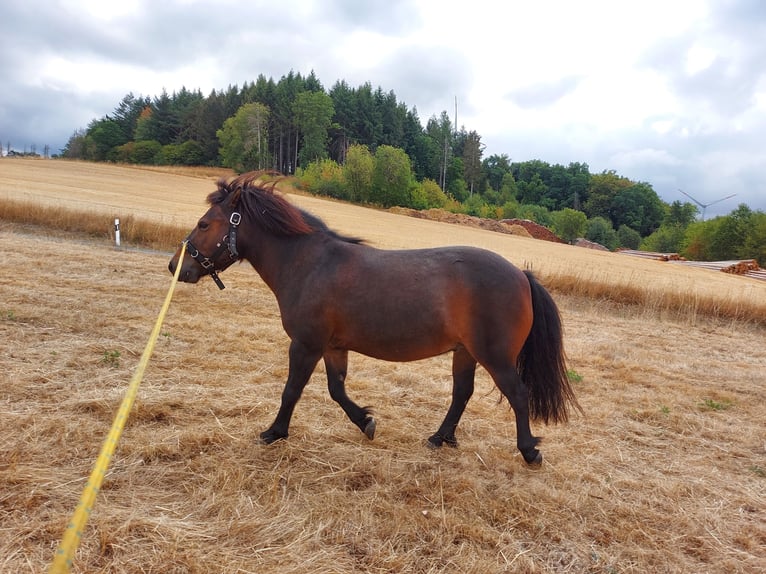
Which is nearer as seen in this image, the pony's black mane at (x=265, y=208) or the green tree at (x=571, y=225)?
the pony's black mane at (x=265, y=208)

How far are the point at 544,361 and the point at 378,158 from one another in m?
57.2

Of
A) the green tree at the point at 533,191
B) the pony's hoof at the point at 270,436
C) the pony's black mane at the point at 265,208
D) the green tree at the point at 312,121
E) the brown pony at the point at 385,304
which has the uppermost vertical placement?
the green tree at the point at 312,121

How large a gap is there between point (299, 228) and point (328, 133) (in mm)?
79274

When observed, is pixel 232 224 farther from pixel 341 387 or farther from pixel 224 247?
pixel 341 387

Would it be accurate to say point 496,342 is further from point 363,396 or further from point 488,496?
point 363,396

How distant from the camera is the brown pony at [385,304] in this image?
3.81m

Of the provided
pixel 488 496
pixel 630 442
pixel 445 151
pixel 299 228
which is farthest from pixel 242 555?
pixel 445 151

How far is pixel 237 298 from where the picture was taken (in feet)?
33.9

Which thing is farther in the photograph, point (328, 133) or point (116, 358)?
point (328, 133)

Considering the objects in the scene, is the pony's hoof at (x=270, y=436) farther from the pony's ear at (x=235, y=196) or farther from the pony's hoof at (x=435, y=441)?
the pony's ear at (x=235, y=196)

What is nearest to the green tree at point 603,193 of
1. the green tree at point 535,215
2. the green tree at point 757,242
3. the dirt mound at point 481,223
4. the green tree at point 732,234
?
the green tree at point 535,215

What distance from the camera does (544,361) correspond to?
4.11 m

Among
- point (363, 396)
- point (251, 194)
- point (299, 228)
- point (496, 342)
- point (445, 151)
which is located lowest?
point (363, 396)

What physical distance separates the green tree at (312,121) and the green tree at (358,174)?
588 inches
